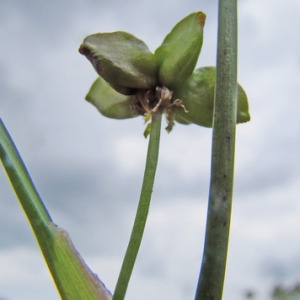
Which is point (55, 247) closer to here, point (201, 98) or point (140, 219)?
point (140, 219)

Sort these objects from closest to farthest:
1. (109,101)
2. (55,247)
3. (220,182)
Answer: (220,182) → (55,247) → (109,101)

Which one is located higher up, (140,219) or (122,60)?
(122,60)

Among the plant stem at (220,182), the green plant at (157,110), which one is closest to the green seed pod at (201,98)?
the green plant at (157,110)

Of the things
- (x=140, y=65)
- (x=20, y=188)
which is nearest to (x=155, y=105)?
(x=140, y=65)

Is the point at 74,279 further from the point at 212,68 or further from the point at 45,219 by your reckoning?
the point at 212,68

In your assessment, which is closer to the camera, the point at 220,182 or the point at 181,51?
the point at 220,182

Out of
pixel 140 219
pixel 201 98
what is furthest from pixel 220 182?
pixel 201 98

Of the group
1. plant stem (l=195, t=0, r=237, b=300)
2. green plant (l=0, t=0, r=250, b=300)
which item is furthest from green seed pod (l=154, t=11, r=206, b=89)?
plant stem (l=195, t=0, r=237, b=300)
